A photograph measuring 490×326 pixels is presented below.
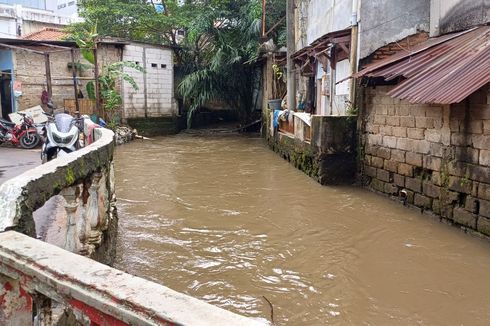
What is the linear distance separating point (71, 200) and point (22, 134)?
37.8ft

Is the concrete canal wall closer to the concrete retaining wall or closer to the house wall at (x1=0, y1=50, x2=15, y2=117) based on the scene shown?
the concrete retaining wall

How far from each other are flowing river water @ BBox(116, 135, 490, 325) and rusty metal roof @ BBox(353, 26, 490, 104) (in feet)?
6.46

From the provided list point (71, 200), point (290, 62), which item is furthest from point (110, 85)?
point (71, 200)

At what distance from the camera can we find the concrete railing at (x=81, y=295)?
4.14 feet

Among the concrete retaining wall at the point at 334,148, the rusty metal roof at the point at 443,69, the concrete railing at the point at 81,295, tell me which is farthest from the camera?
the concrete retaining wall at the point at 334,148

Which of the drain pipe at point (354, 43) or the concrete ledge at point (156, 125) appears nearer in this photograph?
the drain pipe at point (354, 43)

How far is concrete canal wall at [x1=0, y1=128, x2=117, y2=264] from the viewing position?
2.30 meters

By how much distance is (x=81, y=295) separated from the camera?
57.2 inches

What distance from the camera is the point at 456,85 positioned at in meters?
5.65

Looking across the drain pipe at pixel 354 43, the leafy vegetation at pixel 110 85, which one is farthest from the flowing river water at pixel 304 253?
the leafy vegetation at pixel 110 85

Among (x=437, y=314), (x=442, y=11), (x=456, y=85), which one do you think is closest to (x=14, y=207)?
(x=437, y=314)

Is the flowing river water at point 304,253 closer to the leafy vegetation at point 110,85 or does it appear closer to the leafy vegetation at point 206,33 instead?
the leafy vegetation at point 110,85

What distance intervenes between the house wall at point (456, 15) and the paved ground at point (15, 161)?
27.6 feet

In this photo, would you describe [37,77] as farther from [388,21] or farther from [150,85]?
[388,21]
